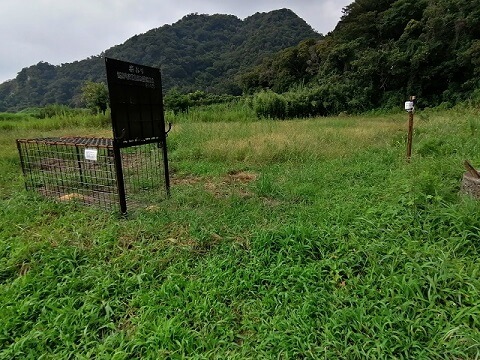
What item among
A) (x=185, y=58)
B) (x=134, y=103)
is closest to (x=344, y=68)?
(x=185, y=58)

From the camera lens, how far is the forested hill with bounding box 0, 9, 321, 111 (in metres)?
32.2

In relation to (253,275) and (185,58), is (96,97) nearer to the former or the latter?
(253,275)

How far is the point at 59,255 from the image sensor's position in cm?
217

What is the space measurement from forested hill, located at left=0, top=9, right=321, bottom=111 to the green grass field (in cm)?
2740

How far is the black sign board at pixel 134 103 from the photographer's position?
2.54m

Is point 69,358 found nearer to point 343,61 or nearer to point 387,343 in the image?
point 387,343

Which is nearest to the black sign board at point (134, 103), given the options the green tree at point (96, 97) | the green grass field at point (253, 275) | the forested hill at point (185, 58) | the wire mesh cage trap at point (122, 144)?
the wire mesh cage trap at point (122, 144)

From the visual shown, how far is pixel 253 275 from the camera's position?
6.39 ft

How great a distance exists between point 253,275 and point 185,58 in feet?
124

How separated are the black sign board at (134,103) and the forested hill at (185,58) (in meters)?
26.5

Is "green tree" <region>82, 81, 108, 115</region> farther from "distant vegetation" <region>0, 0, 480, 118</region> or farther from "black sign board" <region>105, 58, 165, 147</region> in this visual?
"black sign board" <region>105, 58, 165, 147</region>

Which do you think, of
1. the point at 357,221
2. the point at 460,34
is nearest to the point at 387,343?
the point at 357,221

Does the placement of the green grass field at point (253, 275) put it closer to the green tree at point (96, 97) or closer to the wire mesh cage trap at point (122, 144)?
the wire mesh cage trap at point (122, 144)

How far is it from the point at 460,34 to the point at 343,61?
7668 millimetres
